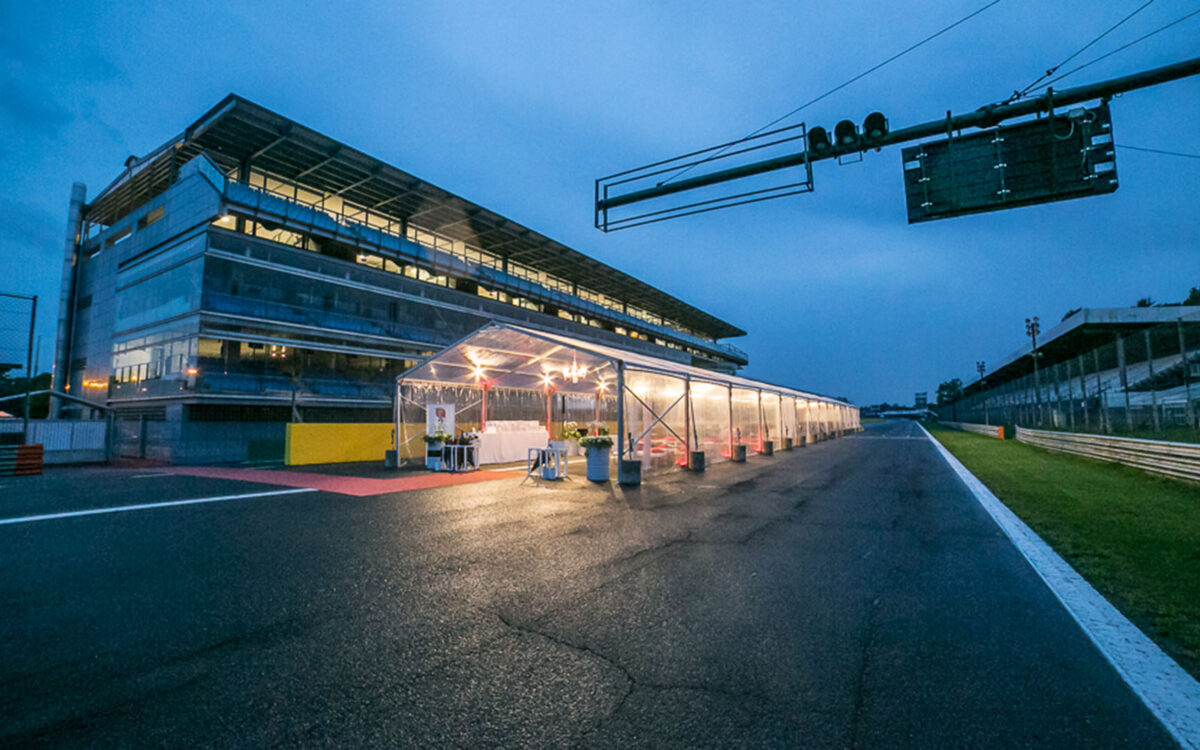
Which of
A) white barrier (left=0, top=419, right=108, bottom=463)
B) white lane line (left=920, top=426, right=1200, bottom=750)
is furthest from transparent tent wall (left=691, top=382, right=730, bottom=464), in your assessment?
white barrier (left=0, top=419, right=108, bottom=463)

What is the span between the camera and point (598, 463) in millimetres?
13500

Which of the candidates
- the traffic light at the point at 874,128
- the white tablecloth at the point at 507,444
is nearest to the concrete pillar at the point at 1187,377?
the traffic light at the point at 874,128

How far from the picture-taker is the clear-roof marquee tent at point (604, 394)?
14758 millimetres

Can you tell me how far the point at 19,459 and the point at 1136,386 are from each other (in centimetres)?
3584

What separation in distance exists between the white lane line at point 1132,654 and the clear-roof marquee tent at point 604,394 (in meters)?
8.62

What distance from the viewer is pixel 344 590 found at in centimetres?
452

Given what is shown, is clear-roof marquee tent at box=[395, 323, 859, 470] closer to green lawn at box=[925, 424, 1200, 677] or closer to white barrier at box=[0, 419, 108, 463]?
green lawn at box=[925, 424, 1200, 677]

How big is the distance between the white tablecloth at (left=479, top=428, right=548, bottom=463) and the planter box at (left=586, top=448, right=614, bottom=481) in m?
5.03

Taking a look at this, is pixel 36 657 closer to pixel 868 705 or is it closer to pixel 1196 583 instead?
pixel 868 705

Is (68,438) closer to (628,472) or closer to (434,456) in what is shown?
(434,456)

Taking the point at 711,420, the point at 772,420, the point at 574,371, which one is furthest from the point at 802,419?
the point at 574,371

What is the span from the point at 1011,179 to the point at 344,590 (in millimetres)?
9902

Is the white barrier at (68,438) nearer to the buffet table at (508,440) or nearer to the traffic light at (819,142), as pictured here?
the buffet table at (508,440)

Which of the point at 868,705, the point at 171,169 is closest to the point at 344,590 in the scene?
the point at 868,705
